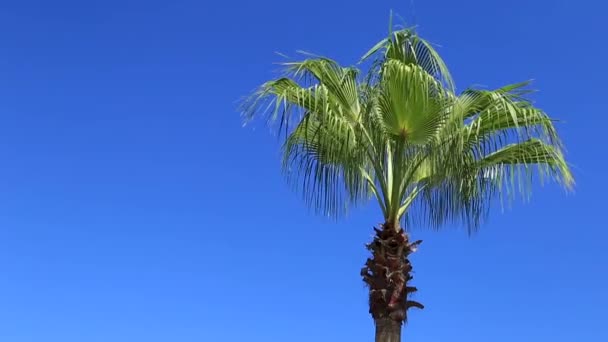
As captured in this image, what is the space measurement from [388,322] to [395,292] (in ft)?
1.34

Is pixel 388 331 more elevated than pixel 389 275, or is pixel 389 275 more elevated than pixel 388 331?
pixel 389 275

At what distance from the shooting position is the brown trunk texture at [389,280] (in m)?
11.4

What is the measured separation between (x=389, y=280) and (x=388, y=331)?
67 centimetres

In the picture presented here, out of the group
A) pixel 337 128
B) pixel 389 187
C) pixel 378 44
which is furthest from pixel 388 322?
pixel 378 44

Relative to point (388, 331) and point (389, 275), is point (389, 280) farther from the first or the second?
point (388, 331)

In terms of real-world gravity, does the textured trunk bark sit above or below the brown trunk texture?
below

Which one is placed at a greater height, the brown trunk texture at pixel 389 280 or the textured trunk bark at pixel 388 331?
the brown trunk texture at pixel 389 280

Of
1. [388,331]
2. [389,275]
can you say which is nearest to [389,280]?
[389,275]

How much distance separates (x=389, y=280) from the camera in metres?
11.5

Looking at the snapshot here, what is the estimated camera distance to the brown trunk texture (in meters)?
11.4

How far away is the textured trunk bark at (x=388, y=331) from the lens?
11289 millimetres

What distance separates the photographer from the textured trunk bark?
11.3 m

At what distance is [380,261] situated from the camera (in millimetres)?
11656

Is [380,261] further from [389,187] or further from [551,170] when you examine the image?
[551,170]
